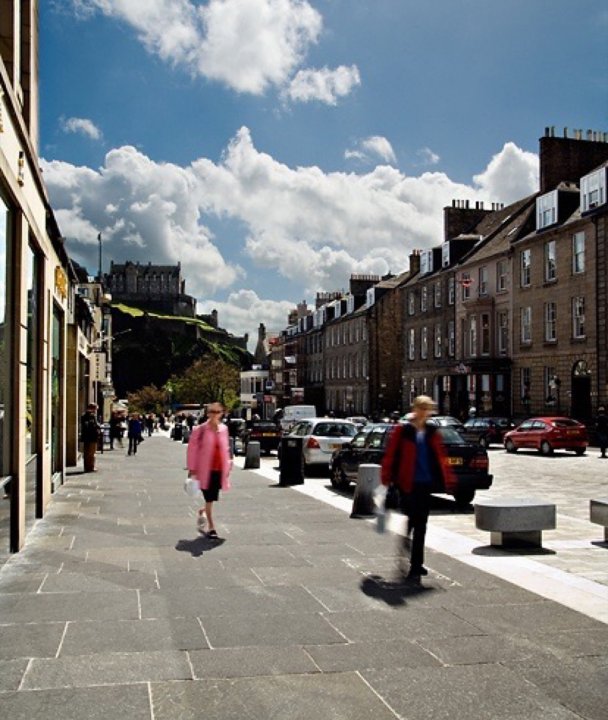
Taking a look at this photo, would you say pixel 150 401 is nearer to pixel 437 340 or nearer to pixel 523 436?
pixel 437 340

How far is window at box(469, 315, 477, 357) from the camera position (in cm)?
4912

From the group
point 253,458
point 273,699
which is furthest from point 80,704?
point 253,458

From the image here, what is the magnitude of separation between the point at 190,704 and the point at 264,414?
9720 centimetres

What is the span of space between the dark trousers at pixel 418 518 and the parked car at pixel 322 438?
506 inches

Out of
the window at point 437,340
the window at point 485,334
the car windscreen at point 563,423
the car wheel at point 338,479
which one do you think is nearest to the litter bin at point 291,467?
the car wheel at point 338,479

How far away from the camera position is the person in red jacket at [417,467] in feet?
28.5

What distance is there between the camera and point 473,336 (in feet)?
162

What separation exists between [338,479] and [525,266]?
29.5 metres

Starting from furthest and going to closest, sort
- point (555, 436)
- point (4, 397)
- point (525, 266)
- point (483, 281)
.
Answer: point (483, 281), point (525, 266), point (555, 436), point (4, 397)

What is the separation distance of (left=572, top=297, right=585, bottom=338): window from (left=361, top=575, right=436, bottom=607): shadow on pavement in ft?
108

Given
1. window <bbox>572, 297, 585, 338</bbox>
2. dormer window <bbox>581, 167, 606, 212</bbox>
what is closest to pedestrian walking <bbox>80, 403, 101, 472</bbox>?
window <bbox>572, 297, 585, 338</bbox>

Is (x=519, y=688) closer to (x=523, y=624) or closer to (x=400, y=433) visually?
(x=523, y=624)

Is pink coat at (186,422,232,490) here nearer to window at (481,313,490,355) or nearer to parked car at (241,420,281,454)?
parked car at (241,420,281,454)

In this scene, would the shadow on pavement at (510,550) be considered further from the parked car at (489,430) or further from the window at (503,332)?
the window at (503,332)
